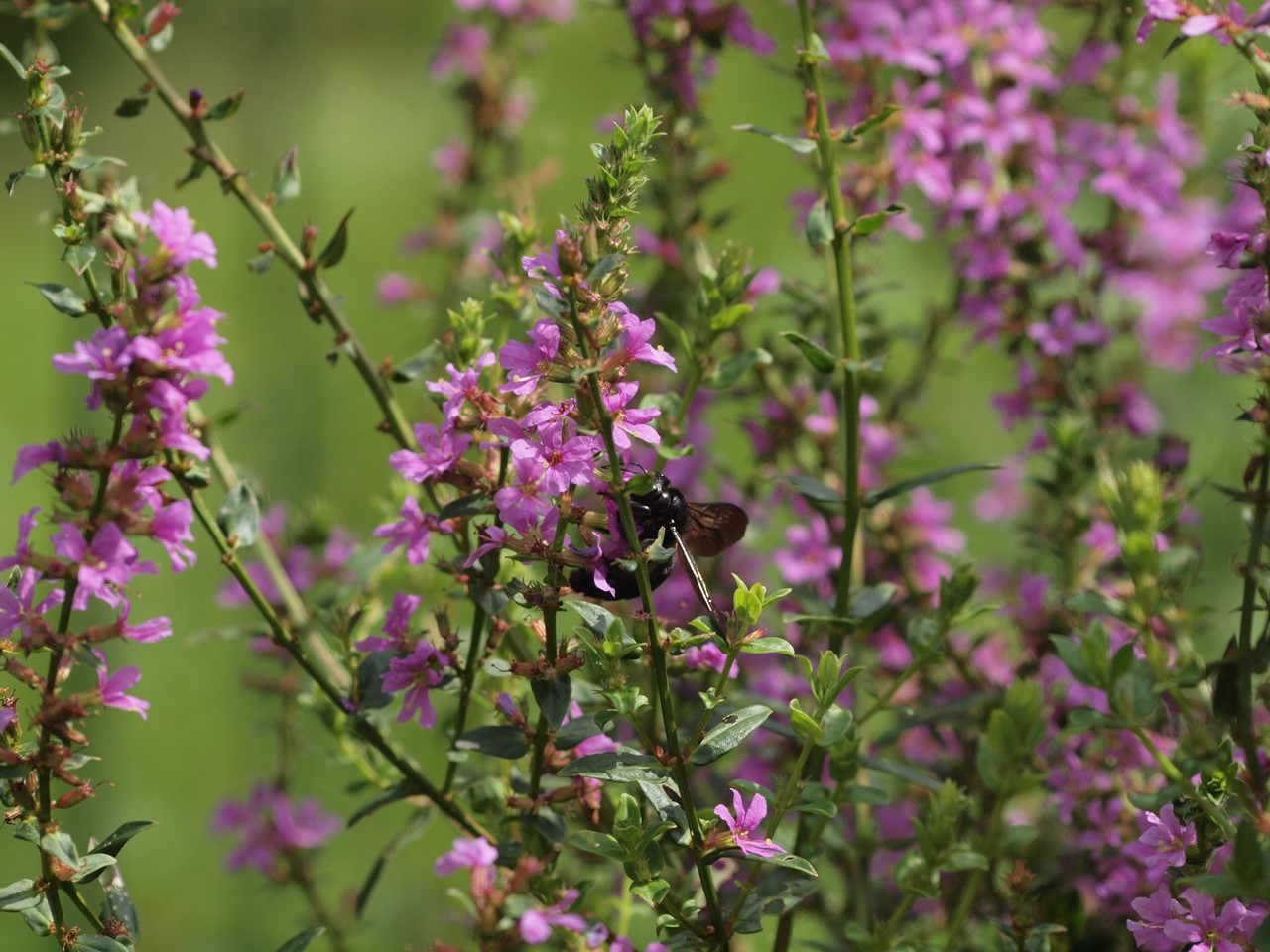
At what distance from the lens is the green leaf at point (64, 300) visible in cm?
121

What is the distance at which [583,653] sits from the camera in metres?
1.17

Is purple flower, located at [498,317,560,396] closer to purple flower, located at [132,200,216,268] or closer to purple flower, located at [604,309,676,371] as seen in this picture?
purple flower, located at [604,309,676,371]

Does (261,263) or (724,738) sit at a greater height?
(261,263)

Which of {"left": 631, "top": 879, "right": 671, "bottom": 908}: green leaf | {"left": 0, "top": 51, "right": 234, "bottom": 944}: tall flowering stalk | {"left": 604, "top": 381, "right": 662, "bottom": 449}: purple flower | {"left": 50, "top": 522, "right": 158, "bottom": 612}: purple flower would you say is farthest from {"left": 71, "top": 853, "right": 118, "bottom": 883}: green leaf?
{"left": 604, "top": 381, "right": 662, "bottom": 449}: purple flower

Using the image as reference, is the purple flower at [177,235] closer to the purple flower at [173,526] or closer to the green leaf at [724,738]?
the purple flower at [173,526]

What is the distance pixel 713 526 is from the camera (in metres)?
1.34

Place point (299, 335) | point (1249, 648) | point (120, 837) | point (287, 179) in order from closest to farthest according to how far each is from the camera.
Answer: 1. point (120, 837)
2. point (1249, 648)
3. point (287, 179)
4. point (299, 335)

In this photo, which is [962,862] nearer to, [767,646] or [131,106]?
[767,646]

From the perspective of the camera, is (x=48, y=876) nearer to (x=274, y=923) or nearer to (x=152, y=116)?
(x=274, y=923)

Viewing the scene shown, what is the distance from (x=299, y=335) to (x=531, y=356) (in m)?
2.64

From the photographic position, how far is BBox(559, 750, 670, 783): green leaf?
1.12 metres

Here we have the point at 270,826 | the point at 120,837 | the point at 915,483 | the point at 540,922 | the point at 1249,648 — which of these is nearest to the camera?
the point at 540,922

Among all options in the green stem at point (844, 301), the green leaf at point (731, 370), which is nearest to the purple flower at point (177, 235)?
the green leaf at point (731, 370)

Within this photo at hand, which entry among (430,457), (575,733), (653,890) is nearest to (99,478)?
(430,457)
